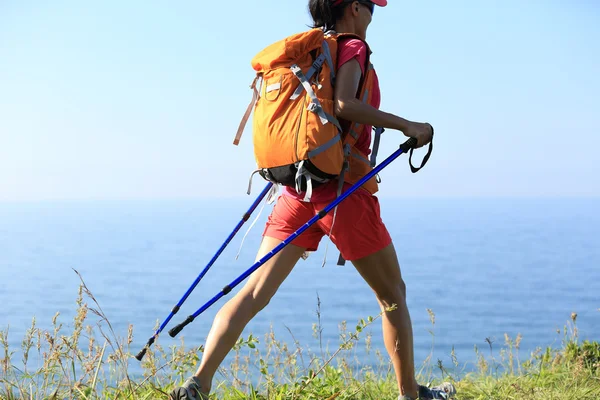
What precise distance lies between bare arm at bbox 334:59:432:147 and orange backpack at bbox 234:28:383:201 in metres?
0.06

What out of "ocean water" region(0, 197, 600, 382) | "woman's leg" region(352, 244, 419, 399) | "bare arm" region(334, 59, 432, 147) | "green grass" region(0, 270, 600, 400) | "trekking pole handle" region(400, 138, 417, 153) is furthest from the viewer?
"ocean water" region(0, 197, 600, 382)

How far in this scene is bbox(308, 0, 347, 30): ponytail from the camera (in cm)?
385

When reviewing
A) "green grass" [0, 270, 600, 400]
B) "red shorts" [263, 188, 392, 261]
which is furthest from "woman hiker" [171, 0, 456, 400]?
"green grass" [0, 270, 600, 400]

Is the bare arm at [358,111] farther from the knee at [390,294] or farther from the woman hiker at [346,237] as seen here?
the knee at [390,294]

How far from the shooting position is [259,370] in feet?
13.2

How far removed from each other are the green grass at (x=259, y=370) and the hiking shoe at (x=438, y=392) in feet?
0.48

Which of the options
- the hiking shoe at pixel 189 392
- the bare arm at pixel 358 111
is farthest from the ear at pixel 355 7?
the hiking shoe at pixel 189 392

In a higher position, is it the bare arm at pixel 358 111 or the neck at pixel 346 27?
the neck at pixel 346 27

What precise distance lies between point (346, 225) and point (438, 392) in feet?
4.19

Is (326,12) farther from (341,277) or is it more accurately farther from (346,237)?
(341,277)

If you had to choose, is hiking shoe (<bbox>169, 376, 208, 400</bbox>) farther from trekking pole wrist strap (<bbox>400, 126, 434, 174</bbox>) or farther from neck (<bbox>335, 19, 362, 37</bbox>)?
neck (<bbox>335, 19, 362, 37</bbox>)

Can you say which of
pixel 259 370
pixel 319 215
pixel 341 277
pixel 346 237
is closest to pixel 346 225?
pixel 346 237

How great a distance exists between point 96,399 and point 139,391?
0.75 ft

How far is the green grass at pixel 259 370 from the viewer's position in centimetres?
344
